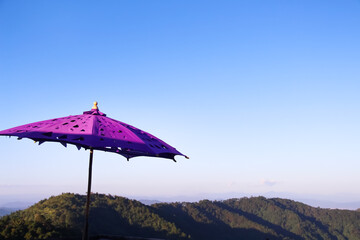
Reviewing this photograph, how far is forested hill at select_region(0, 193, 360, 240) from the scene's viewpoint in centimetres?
3804

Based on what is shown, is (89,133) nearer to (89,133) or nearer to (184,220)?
(89,133)

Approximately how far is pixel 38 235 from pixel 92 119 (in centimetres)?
3380

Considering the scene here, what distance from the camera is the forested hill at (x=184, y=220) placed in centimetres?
3804

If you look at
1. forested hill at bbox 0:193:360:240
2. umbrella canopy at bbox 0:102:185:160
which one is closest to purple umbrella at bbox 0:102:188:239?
umbrella canopy at bbox 0:102:185:160

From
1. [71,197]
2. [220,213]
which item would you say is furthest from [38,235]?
[220,213]

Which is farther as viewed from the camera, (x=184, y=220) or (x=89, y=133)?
(x=184, y=220)

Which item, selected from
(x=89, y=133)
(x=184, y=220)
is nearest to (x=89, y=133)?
(x=89, y=133)

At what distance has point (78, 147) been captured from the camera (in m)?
5.19

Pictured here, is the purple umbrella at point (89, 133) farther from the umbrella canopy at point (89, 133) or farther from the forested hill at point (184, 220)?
the forested hill at point (184, 220)

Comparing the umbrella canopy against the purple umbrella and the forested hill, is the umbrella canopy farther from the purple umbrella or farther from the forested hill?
the forested hill

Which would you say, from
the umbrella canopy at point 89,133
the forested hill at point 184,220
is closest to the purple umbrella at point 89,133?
the umbrella canopy at point 89,133

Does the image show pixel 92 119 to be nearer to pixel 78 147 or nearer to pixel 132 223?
pixel 78 147

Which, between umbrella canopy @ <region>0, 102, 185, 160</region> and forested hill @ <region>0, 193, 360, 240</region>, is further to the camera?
forested hill @ <region>0, 193, 360, 240</region>

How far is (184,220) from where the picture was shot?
9338 cm
